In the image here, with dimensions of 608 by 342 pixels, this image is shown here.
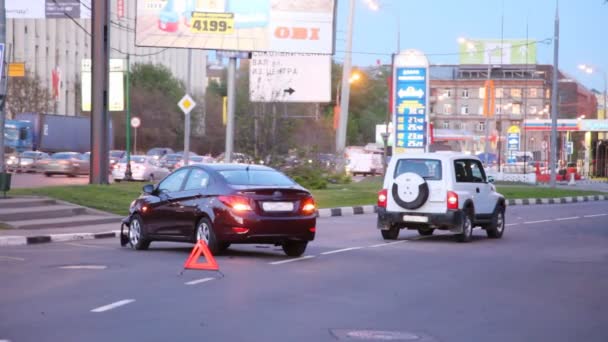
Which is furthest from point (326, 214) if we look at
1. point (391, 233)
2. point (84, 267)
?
point (84, 267)

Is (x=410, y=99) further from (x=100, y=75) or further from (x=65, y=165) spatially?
(x=65, y=165)

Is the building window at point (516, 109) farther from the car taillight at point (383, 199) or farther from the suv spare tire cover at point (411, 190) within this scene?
the suv spare tire cover at point (411, 190)

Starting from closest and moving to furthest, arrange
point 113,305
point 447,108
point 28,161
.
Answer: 1. point 113,305
2. point 28,161
3. point 447,108

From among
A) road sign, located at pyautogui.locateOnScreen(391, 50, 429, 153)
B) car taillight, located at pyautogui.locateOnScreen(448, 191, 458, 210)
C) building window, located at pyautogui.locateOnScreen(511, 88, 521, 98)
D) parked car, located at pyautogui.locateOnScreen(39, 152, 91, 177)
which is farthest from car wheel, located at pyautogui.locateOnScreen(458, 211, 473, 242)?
building window, located at pyautogui.locateOnScreen(511, 88, 521, 98)

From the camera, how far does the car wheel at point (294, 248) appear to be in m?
16.6

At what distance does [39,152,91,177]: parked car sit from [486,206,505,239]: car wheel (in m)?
35.8

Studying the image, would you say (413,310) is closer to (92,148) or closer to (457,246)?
(457,246)

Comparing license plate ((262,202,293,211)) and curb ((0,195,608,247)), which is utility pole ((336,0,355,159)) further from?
license plate ((262,202,293,211))

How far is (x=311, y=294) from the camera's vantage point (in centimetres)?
1169

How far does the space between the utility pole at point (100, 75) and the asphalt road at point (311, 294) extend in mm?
11510

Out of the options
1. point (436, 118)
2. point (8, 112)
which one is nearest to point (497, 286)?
point (8, 112)

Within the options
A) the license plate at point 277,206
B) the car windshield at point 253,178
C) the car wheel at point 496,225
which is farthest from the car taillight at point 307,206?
the car wheel at point 496,225

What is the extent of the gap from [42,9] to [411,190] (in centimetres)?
3239

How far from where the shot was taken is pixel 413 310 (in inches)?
420
